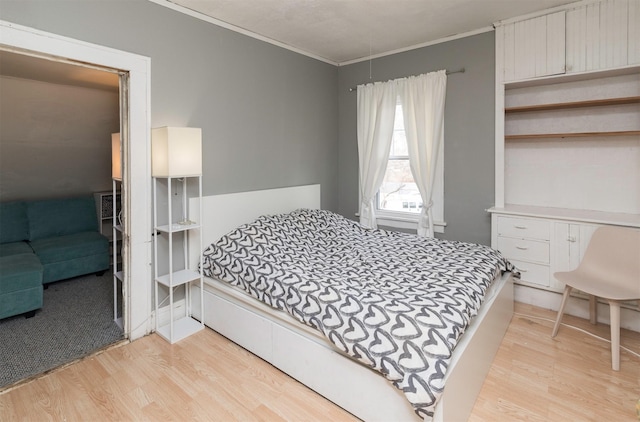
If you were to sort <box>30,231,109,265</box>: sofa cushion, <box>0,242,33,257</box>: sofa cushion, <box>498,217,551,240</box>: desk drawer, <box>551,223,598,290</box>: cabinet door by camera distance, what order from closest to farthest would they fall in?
<box>551,223,598,290</box>: cabinet door, <box>498,217,551,240</box>: desk drawer, <box>0,242,33,257</box>: sofa cushion, <box>30,231,109,265</box>: sofa cushion

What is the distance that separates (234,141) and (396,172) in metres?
1.90

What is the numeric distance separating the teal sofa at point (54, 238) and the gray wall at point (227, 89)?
1.94 meters

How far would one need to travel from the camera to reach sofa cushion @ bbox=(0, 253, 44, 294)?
9.00 ft

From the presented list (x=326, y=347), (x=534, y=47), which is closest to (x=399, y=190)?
(x=534, y=47)

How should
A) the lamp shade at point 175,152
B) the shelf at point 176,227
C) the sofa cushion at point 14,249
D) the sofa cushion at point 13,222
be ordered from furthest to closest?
the sofa cushion at point 13,222, the sofa cushion at point 14,249, the shelf at point 176,227, the lamp shade at point 175,152

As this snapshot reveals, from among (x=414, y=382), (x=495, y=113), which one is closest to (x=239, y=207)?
(x=414, y=382)

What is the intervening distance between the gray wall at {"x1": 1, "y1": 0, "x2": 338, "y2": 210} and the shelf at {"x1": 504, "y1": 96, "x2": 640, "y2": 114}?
2.06 metres

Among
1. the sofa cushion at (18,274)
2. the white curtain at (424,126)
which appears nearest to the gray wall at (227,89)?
the white curtain at (424,126)

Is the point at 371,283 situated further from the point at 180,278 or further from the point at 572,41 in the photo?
the point at 572,41

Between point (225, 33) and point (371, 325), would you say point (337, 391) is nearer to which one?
point (371, 325)

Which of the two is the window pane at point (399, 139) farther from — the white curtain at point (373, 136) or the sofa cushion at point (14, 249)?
the sofa cushion at point (14, 249)

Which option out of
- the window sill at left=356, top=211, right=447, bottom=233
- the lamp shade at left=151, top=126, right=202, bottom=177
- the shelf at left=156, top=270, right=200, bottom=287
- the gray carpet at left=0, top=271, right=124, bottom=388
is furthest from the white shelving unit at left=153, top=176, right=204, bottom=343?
the window sill at left=356, top=211, right=447, bottom=233

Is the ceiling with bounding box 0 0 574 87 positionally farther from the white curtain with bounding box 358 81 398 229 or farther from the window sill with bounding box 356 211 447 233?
the window sill with bounding box 356 211 447 233

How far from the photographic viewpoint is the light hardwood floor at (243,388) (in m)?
1.79
